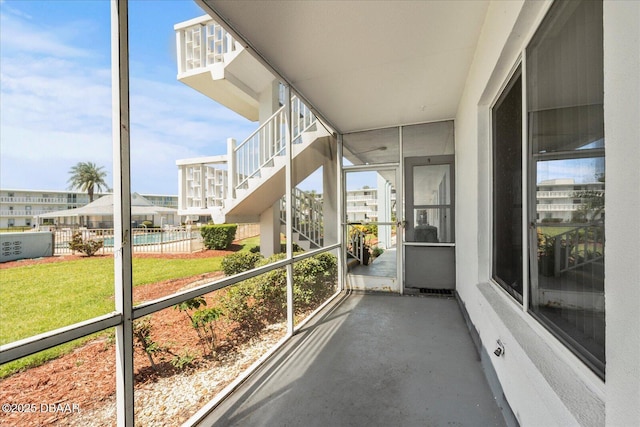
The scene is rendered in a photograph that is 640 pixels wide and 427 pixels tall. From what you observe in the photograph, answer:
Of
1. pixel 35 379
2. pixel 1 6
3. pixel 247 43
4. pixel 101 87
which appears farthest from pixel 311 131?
pixel 35 379

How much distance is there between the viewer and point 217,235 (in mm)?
7504

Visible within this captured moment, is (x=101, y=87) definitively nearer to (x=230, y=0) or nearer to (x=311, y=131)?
(x=230, y=0)

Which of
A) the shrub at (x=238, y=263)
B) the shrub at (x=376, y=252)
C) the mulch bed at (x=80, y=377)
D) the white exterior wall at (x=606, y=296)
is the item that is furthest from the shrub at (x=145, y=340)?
the shrub at (x=376, y=252)

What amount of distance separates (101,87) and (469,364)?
3386 millimetres

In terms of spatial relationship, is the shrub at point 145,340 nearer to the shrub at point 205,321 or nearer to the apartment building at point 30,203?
the shrub at point 205,321

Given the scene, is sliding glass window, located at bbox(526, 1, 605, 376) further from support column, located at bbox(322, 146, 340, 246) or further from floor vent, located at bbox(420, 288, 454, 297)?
support column, located at bbox(322, 146, 340, 246)

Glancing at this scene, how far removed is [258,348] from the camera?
288 centimetres

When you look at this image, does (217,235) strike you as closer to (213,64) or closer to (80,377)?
(213,64)

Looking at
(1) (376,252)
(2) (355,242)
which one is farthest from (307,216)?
(1) (376,252)

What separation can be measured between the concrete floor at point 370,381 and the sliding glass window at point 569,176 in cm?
92

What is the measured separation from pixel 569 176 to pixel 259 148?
452 centimetres

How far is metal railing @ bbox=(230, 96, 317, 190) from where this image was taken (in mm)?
4906

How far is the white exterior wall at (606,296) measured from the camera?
0.64 m

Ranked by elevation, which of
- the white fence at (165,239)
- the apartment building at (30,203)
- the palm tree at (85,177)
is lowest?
the white fence at (165,239)
